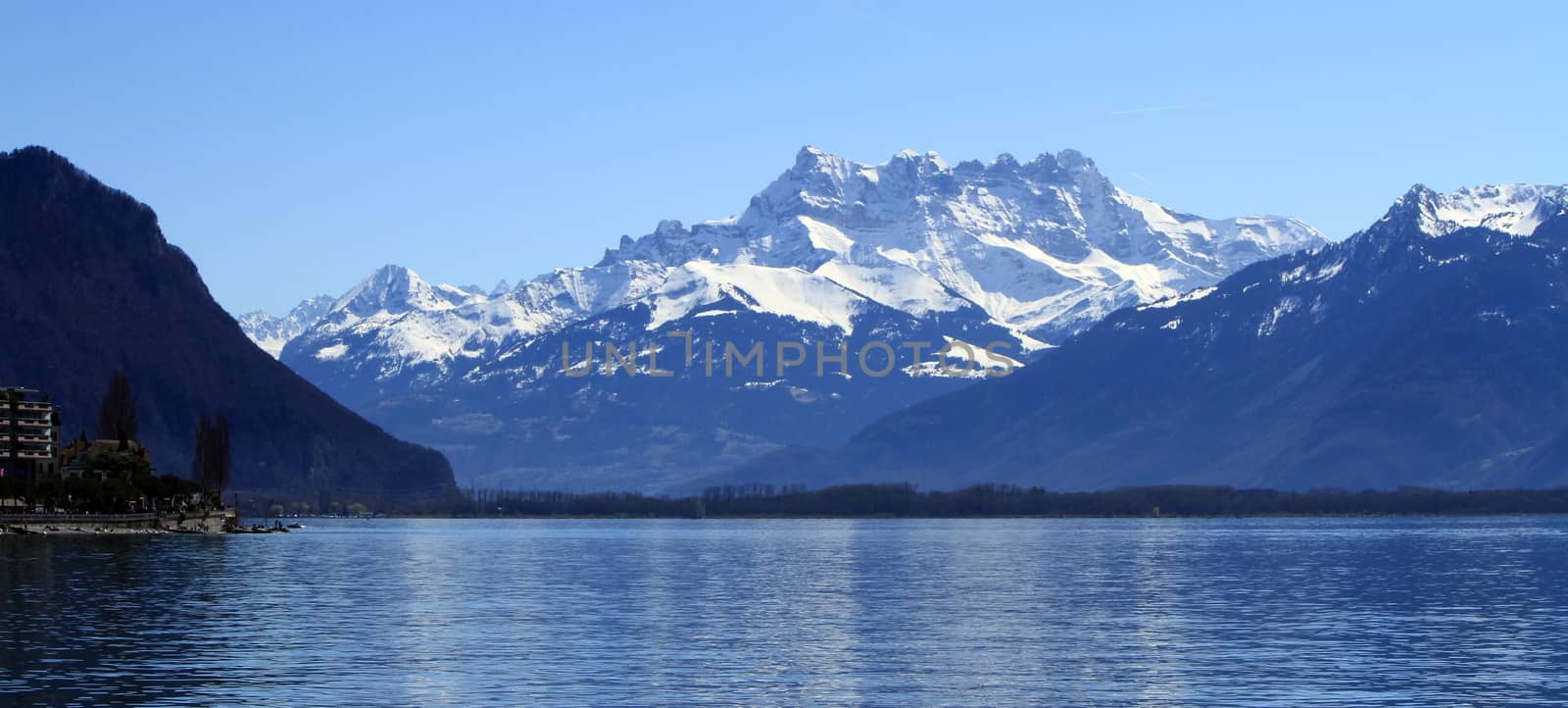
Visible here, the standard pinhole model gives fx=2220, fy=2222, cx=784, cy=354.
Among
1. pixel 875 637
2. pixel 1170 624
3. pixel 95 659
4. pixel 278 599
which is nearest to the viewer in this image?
pixel 95 659

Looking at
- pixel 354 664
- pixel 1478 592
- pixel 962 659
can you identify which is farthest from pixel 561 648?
pixel 1478 592

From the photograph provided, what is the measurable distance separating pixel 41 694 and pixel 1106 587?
A: 10528 centimetres

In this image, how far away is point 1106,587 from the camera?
601 ft

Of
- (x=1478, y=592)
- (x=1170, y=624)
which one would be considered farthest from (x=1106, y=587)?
(x=1170, y=624)

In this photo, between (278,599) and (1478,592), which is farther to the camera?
(1478,592)

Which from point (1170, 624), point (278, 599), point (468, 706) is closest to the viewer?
point (468, 706)

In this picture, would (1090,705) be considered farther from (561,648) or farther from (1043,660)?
(561,648)

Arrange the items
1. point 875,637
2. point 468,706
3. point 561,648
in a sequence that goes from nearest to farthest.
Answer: point 468,706 < point 561,648 < point 875,637

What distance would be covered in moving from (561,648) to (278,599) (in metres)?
48.0

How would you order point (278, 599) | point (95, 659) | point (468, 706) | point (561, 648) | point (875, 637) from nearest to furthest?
1. point (468, 706)
2. point (95, 659)
3. point (561, 648)
4. point (875, 637)
5. point (278, 599)

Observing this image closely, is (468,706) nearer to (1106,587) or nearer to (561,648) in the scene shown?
(561,648)

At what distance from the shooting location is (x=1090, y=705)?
96.4m

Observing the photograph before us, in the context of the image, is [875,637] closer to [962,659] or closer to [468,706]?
[962,659]

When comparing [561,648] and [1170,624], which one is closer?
[561,648]
